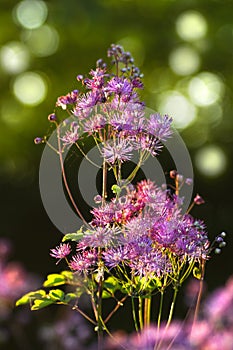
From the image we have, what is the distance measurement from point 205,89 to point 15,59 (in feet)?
6.62

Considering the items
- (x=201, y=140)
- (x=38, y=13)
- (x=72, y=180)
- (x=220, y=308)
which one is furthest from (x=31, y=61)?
(x=220, y=308)

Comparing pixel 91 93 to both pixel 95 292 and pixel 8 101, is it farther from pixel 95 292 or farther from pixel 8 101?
pixel 8 101

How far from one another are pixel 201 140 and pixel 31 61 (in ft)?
6.88

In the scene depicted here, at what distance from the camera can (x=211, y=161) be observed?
5383 millimetres

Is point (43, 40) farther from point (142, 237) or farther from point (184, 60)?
point (142, 237)

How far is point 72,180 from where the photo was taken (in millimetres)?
4746

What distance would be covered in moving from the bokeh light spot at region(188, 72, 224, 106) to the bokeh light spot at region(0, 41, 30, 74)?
1.77 meters

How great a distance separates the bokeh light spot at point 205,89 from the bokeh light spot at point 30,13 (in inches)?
67.5

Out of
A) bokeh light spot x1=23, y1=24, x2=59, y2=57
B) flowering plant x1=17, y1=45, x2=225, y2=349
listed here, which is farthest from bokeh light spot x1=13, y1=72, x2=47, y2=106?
flowering plant x1=17, y1=45, x2=225, y2=349

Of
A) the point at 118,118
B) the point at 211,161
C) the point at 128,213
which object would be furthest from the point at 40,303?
the point at 211,161

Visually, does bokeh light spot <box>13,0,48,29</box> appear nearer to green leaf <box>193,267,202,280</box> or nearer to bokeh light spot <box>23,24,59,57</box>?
bokeh light spot <box>23,24,59,57</box>

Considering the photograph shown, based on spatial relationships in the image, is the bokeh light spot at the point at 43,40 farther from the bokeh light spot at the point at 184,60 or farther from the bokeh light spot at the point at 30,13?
the bokeh light spot at the point at 184,60

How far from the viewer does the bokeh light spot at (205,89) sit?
21.9 ft

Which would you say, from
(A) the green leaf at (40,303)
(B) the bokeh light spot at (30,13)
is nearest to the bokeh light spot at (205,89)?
(B) the bokeh light spot at (30,13)
